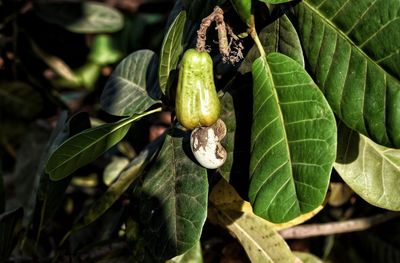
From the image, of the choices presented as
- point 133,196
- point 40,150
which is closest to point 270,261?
point 133,196

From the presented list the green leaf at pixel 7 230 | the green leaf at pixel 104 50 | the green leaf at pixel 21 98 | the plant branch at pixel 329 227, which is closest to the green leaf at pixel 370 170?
the plant branch at pixel 329 227

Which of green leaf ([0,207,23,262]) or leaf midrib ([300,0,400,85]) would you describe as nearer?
leaf midrib ([300,0,400,85])

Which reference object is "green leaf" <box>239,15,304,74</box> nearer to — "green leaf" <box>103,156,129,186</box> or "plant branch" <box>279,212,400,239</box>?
"plant branch" <box>279,212,400,239</box>

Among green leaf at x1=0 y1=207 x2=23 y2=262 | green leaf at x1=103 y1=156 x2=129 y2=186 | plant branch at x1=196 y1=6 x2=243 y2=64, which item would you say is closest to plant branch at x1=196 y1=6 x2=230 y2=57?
plant branch at x1=196 y1=6 x2=243 y2=64

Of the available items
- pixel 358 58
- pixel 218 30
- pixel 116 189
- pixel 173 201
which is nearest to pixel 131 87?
pixel 116 189

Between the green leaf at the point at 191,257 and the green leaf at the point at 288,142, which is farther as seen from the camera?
the green leaf at the point at 191,257

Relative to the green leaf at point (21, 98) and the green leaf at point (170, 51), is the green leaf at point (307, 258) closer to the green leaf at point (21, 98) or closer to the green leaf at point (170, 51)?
the green leaf at point (170, 51)

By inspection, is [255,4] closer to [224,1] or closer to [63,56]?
[224,1]
